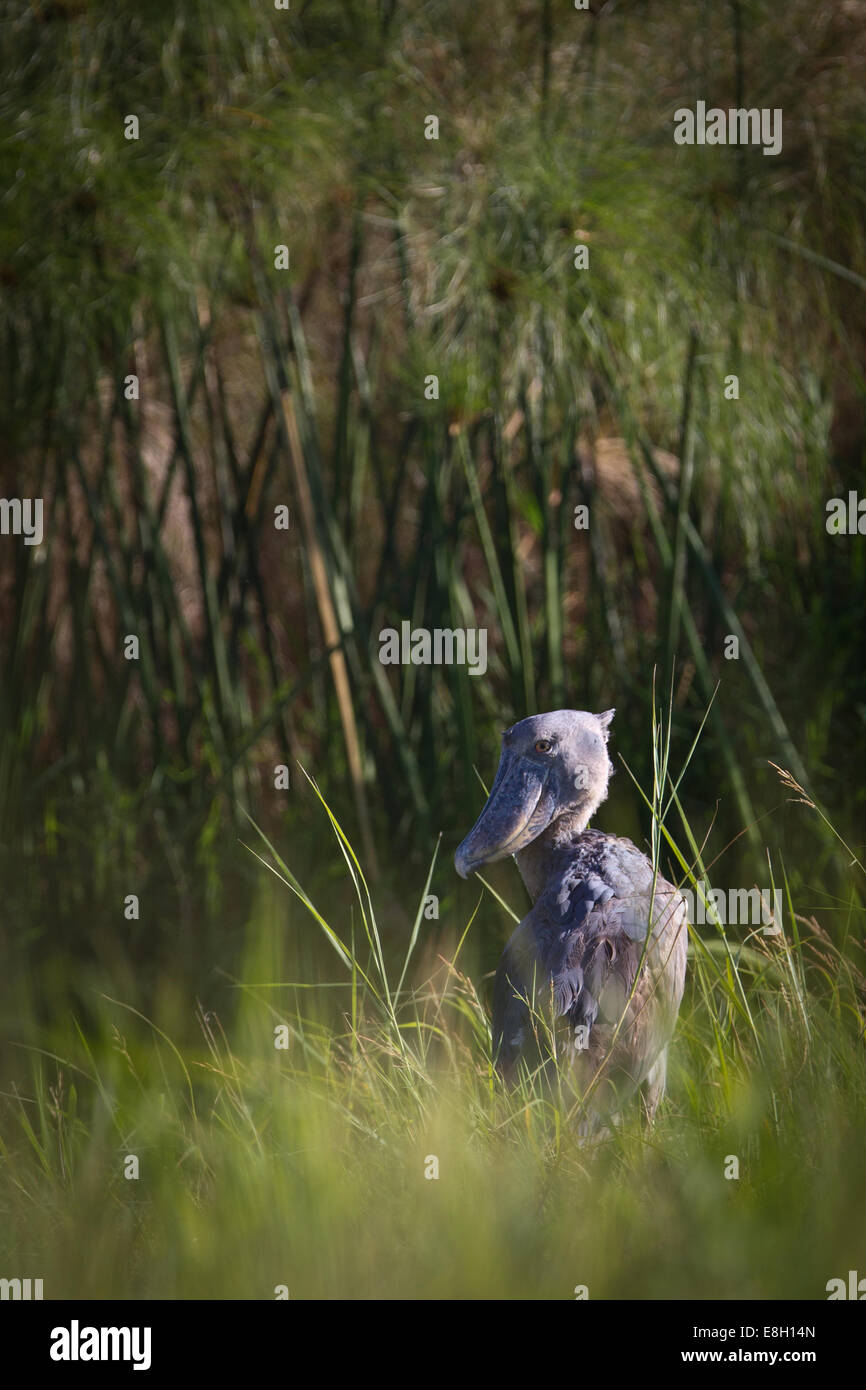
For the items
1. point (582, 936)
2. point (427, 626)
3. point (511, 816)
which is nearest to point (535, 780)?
point (511, 816)

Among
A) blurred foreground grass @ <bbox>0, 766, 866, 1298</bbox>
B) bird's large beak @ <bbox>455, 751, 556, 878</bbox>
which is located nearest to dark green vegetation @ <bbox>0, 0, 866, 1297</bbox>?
blurred foreground grass @ <bbox>0, 766, 866, 1298</bbox>

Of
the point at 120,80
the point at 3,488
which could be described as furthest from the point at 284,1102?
the point at 3,488

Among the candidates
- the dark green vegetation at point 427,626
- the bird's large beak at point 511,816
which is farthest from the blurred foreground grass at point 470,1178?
the bird's large beak at point 511,816

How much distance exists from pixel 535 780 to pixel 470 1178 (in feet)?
1.26

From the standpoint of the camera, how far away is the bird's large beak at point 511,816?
4.08ft

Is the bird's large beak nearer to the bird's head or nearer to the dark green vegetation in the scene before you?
the bird's head

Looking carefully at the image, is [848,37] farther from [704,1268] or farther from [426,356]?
[704,1268]

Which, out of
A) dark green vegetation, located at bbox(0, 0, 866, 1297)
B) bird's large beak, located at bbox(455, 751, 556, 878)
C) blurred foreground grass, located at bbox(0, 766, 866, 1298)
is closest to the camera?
blurred foreground grass, located at bbox(0, 766, 866, 1298)

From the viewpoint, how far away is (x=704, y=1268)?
97cm

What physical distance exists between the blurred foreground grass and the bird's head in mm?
95

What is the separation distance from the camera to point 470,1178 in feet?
3.60

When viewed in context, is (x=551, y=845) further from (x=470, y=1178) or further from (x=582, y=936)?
(x=470, y=1178)

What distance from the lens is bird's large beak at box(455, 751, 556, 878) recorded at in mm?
1243
